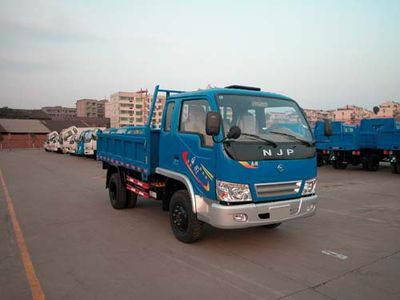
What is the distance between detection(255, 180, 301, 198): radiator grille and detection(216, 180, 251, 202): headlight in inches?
9.2

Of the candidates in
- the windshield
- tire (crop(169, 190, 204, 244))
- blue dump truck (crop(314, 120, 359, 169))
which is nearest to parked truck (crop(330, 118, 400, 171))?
blue dump truck (crop(314, 120, 359, 169))

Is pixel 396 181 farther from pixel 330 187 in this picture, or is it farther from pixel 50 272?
pixel 50 272

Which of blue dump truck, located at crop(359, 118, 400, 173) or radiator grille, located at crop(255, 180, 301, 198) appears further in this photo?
blue dump truck, located at crop(359, 118, 400, 173)

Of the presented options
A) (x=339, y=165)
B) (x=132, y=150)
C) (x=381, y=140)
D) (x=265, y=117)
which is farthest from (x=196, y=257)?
(x=339, y=165)

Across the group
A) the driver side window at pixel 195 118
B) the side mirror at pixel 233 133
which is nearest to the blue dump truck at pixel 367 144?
the driver side window at pixel 195 118

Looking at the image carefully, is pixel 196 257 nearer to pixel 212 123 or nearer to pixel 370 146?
pixel 212 123

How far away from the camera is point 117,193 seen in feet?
25.4

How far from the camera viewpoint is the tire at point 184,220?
512 centimetres

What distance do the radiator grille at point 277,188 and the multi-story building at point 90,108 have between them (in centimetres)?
14233

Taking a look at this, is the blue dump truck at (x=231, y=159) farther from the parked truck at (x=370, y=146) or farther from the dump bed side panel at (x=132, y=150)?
the parked truck at (x=370, y=146)

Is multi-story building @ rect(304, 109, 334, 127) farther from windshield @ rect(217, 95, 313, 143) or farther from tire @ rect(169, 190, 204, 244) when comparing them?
tire @ rect(169, 190, 204, 244)

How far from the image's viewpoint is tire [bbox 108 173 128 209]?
25.2ft

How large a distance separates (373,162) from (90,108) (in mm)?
138600

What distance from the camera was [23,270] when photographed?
435 cm
